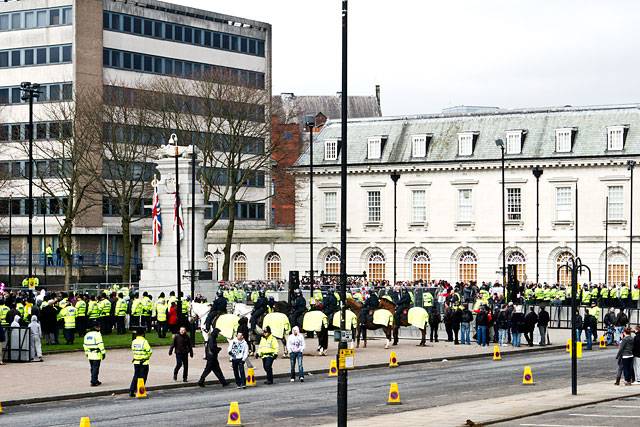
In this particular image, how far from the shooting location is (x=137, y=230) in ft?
335

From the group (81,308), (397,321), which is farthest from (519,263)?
(81,308)

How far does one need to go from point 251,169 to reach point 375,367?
4400 centimetres

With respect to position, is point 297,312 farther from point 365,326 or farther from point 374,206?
point 374,206

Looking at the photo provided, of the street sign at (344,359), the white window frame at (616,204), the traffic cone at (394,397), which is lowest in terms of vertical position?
the traffic cone at (394,397)

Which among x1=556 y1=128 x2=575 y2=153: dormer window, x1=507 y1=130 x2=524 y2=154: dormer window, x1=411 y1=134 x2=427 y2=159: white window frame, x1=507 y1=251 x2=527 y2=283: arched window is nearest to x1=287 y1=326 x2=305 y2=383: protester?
x1=507 y1=251 x2=527 y2=283: arched window

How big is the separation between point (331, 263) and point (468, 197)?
11371mm

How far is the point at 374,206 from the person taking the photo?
93.6 m

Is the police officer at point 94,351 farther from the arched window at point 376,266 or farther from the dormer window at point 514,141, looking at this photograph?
the arched window at point 376,266

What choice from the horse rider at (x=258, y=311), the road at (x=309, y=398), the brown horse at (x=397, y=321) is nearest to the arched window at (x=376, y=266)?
the brown horse at (x=397, y=321)

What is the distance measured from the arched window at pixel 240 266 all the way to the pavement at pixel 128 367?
1631 inches

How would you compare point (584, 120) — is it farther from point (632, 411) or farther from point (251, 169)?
point (632, 411)

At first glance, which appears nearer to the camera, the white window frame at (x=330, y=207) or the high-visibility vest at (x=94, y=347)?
the high-visibility vest at (x=94, y=347)

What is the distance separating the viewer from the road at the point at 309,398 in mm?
29547

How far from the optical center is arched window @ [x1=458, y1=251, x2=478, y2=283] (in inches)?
3526
